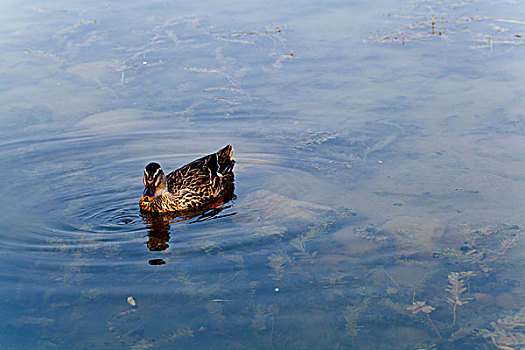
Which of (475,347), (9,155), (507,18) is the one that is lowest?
(475,347)

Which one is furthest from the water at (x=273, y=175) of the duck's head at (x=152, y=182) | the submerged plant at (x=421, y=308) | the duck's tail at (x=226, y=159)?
the duck's head at (x=152, y=182)

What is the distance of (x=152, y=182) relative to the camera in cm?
789

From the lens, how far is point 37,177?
342 inches

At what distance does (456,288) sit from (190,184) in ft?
12.5

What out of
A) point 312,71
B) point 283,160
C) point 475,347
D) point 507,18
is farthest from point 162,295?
point 507,18

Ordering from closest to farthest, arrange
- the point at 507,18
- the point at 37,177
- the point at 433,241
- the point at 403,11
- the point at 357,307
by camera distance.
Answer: the point at 357,307
the point at 433,241
the point at 37,177
the point at 507,18
the point at 403,11

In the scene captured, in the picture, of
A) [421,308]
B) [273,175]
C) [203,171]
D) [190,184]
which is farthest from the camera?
[273,175]

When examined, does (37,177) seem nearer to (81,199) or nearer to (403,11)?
(81,199)

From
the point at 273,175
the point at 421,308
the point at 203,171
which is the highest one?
the point at 203,171

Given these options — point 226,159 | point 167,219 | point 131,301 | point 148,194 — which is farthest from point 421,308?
point 226,159

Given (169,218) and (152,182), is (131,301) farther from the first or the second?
(152,182)

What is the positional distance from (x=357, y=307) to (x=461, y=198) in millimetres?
2638

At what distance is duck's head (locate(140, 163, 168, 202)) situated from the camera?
7801mm

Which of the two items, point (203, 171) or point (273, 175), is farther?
point (273, 175)
